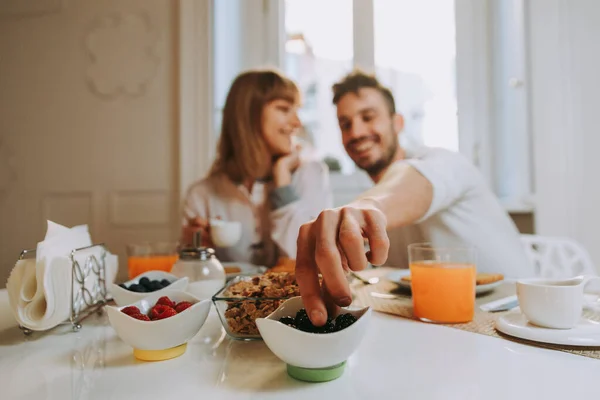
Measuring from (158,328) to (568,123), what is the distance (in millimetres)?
1839

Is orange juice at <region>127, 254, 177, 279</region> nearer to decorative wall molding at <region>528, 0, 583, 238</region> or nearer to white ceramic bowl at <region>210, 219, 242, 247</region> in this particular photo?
white ceramic bowl at <region>210, 219, 242, 247</region>

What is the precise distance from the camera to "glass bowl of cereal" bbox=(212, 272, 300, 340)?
561 mm

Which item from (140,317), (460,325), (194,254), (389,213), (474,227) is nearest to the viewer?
(140,317)

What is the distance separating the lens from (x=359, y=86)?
183 cm

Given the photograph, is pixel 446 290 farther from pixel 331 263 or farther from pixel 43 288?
pixel 43 288

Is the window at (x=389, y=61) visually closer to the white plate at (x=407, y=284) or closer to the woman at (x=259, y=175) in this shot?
the woman at (x=259, y=175)

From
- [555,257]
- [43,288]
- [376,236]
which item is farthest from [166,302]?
[555,257]

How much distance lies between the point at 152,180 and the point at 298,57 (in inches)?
35.5

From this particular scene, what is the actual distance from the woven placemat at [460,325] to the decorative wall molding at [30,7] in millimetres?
2053

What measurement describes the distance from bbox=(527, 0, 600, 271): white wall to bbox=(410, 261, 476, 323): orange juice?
1.25m

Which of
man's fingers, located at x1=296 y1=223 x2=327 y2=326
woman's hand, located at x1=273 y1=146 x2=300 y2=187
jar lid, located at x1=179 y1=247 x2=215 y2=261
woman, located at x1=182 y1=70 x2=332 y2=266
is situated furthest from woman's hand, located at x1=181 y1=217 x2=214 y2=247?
man's fingers, located at x1=296 y1=223 x2=327 y2=326

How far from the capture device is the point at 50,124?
205cm

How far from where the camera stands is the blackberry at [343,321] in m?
0.46

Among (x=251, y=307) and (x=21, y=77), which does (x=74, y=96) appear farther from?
(x=251, y=307)
